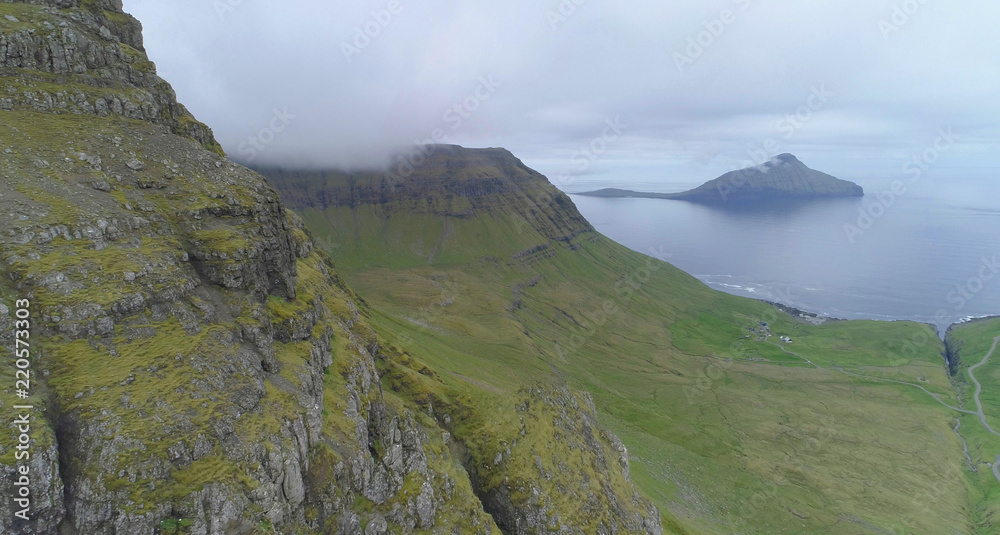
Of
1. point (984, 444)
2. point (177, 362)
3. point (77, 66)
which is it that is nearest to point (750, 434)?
point (984, 444)

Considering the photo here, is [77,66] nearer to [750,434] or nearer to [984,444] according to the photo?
[750,434]

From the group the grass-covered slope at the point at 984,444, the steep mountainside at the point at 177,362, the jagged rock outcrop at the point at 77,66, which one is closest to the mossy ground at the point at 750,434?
the grass-covered slope at the point at 984,444

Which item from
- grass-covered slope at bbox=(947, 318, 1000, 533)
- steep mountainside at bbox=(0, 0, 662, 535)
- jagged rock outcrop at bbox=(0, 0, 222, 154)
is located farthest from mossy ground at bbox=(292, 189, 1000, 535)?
jagged rock outcrop at bbox=(0, 0, 222, 154)

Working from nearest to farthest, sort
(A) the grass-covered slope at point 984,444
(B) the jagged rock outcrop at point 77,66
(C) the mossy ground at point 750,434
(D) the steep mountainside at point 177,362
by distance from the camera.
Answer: (D) the steep mountainside at point 177,362 < (B) the jagged rock outcrop at point 77,66 < (C) the mossy ground at point 750,434 < (A) the grass-covered slope at point 984,444

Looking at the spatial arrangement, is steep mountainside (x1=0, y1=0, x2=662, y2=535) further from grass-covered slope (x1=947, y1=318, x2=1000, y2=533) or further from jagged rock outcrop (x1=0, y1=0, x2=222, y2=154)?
grass-covered slope (x1=947, y1=318, x2=1000, y2=533)

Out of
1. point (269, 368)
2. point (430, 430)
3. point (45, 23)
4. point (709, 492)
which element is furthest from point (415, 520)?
point (709, 492)

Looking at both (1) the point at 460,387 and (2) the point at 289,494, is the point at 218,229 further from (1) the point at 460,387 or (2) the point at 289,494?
(1) the point at 460,387

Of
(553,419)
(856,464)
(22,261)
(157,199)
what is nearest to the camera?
(22,261)

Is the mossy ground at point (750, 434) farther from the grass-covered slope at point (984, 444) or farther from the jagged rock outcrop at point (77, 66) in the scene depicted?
the jagged rock outcrop at point (77, 66)
